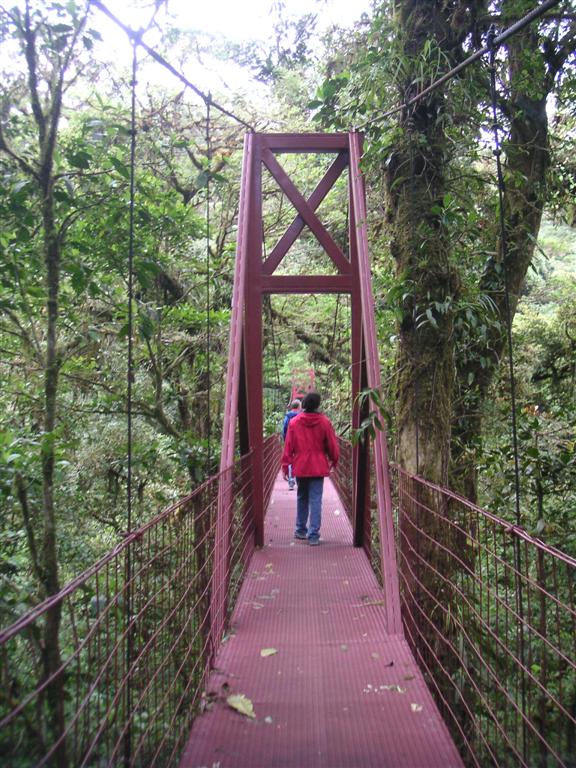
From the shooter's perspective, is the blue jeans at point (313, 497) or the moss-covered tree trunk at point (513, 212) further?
the blue jeans at point (313, 497)

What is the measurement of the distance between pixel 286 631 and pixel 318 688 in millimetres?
564

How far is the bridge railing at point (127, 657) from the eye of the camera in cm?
105

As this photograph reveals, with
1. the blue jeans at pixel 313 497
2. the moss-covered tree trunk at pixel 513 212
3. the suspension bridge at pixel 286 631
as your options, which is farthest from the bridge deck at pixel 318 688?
the moss-covered tree trunk at pixel 513 212

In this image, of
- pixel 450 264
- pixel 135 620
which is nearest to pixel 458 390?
pixel 450 264

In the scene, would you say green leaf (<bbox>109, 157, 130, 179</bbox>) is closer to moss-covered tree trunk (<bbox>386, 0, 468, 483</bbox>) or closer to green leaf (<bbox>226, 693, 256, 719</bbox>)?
moss-covered tree trunk (<bbox>386, 0, 468, 483</bbox>)

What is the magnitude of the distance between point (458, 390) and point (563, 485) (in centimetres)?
97

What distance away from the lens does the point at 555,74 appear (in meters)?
4.11

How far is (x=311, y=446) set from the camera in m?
4.17

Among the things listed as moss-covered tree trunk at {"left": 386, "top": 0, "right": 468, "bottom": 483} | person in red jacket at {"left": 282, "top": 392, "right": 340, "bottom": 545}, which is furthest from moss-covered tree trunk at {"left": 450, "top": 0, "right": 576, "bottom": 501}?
person in red jacket at {"left": 282, "top": 392, "right": 340, "bottom": 545}

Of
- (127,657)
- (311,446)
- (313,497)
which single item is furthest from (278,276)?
(127,657)

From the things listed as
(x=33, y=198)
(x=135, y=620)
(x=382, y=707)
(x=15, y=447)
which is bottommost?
(x=382, y=707)

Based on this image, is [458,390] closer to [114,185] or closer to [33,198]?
[114,185]

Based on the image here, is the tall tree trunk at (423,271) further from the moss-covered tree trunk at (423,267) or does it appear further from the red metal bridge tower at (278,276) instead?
the red metal bridge tower at (278,276)

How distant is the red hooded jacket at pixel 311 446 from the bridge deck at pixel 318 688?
81cm
